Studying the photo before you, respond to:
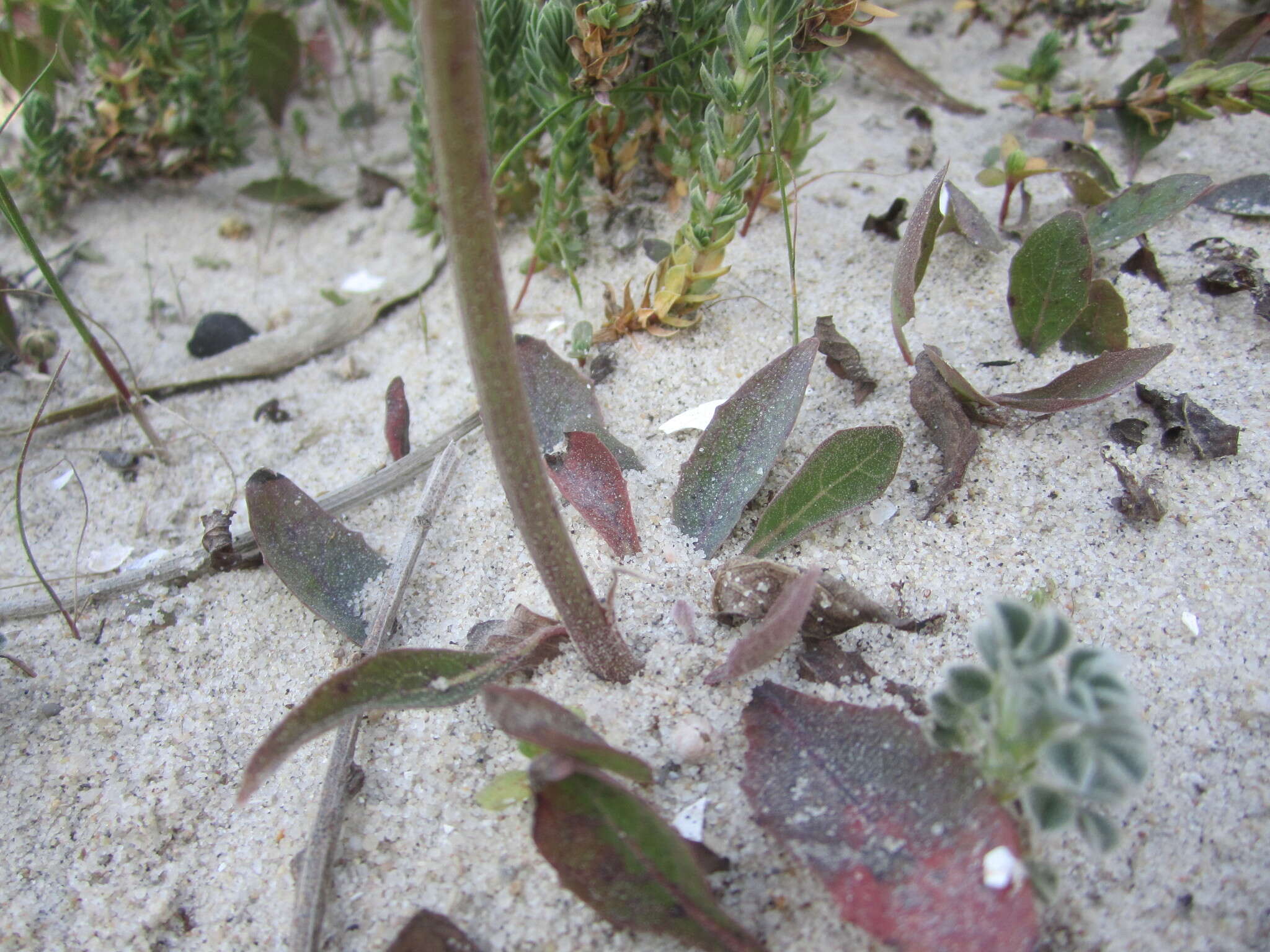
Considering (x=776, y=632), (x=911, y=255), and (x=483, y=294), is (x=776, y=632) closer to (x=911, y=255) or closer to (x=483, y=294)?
(x=483, y=294)

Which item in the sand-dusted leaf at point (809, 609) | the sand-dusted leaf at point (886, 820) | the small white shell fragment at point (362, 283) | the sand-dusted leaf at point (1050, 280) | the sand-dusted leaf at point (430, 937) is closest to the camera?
the sand-dusted leaf at point (886, 820)

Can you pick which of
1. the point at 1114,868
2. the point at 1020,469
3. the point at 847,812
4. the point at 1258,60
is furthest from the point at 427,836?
the point at 1258,60

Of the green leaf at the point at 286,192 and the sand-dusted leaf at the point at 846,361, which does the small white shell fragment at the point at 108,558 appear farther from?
the sand-dusted leaf at the point at 846,361

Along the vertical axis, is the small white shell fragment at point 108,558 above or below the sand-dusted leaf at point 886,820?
below

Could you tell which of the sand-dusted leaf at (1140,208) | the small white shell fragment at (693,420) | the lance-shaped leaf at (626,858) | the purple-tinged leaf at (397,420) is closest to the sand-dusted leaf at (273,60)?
the purple-tinged leaf at (397,420)

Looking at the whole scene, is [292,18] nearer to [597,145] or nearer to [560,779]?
[597,145]

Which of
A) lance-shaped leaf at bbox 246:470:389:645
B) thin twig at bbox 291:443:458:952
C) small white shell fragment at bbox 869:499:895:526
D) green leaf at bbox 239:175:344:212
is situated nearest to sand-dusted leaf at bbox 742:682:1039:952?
small white shell fragment at bbox 869:499:895:526

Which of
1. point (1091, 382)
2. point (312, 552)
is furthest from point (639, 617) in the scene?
point (1091, 382)
